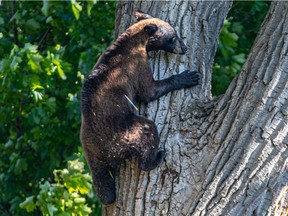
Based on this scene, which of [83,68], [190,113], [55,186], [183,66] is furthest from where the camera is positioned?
[83,68]

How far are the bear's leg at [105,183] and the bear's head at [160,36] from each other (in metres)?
0.88

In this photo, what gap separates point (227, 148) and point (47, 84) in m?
3.54

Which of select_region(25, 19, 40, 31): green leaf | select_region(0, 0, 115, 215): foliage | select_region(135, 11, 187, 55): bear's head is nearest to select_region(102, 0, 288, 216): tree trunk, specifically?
select_region(135, 11, 187, 55): bear's head

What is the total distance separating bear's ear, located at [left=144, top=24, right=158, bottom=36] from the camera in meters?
5.34

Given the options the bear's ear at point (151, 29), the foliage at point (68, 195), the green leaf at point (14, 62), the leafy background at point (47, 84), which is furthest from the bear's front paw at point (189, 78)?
the leafy background at point (47, 84)

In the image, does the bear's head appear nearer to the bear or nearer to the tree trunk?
the bear

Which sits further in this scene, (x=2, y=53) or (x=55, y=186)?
(x=2, y=53)

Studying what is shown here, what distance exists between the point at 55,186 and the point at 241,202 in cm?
305

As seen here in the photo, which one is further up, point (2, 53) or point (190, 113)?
point (190, 113)

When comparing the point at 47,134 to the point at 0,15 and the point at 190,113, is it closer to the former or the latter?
the point at 0,15

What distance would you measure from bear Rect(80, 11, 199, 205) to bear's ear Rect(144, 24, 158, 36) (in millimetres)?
117

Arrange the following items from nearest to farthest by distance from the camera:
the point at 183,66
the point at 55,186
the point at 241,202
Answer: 1. the point at 241,202
2. the point at 183,66
3. the point at 55,186

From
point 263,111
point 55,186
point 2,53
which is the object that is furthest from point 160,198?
point 2,53

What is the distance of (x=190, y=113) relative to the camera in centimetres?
472
